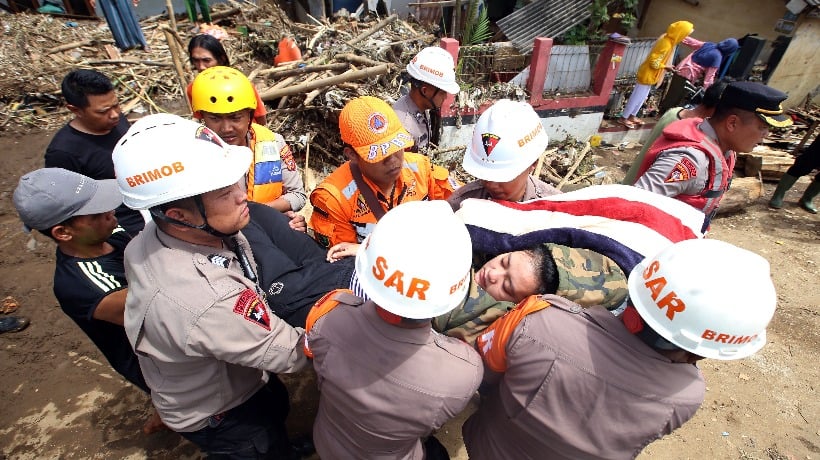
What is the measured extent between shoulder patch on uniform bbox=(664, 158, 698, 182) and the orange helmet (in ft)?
6.94

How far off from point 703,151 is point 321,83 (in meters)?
5.55

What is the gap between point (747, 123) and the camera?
289cm

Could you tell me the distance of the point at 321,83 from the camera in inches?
→ 254

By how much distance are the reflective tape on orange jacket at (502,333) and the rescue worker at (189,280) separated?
2.97ft

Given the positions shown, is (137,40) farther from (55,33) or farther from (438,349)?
(438,349)

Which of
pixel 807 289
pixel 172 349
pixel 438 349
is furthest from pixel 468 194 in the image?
pixel 807 289

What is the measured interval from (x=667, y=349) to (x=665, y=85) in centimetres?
1044

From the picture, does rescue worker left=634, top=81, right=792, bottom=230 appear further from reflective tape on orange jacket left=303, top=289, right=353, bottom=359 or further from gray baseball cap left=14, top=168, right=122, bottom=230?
gray baseball cap left=14, top=168, right=122, bottom=230

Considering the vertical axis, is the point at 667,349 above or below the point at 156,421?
above

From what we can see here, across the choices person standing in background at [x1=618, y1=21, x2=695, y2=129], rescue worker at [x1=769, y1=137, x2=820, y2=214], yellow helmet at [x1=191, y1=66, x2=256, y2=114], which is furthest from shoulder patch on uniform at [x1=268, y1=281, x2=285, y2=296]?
person standing in background at [x1=618, y1=21, x2=695, y2=129]

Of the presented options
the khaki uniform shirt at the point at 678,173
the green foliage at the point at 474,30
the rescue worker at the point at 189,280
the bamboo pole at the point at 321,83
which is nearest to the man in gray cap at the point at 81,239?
the rescue worker at the point at 189,280

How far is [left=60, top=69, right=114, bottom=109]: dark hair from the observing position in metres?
3.08

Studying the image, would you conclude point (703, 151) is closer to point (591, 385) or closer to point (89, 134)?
point (591, 385)

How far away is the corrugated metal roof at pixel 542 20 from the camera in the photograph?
7480 mm
